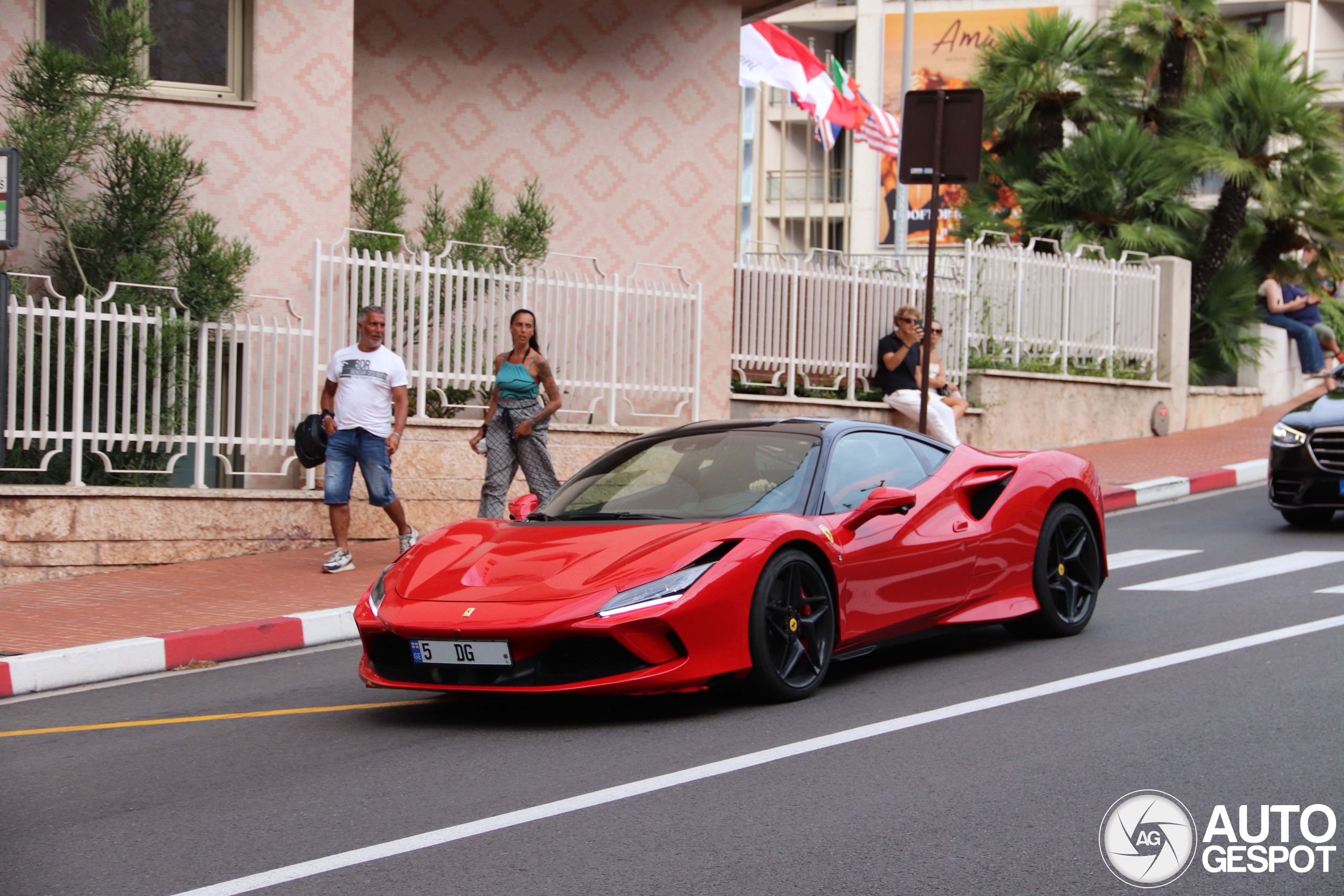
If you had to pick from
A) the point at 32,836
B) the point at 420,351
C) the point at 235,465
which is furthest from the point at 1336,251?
the point at 32,836

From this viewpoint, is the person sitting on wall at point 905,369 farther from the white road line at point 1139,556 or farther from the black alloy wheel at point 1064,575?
the black alloy wheel at point 1064,575

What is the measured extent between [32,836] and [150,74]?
8973mm

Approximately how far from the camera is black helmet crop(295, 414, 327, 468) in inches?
413

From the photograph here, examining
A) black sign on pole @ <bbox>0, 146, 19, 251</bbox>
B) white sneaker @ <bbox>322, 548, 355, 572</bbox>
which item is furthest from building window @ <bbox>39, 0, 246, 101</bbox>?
black sign on pole @ <bbox>0, 146, 19, 251</bbox>

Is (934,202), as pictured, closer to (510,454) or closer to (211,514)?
(510,454)

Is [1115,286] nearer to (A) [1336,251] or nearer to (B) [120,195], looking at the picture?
(A) [1336,251]

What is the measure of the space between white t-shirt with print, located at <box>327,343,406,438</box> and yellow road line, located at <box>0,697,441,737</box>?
378 centimetres

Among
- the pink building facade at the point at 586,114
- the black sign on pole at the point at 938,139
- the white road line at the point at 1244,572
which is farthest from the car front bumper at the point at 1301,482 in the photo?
the pink building facade at the point at 586,114

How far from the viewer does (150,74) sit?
12180 mm

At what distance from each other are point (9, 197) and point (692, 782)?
4.90m

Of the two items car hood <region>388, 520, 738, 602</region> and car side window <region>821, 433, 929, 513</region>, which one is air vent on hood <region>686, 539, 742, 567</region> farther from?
car side window <region>821, 433, 929, 513</region>

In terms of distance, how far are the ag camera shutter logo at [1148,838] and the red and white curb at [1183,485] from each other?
9348 mm

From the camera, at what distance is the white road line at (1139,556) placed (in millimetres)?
10836

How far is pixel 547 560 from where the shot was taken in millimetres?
6098
